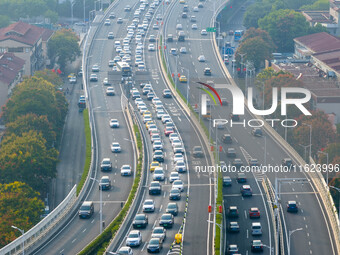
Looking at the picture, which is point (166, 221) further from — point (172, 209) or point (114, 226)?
point (114, 226)

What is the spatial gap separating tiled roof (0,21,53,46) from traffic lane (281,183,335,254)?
74.9 m

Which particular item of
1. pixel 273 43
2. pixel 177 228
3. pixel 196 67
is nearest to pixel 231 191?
pixel 177 228

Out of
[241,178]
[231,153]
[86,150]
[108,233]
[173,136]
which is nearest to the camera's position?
[108,233]

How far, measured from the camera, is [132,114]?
488ft

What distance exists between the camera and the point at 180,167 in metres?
121

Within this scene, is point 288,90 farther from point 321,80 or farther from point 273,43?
point 273,43

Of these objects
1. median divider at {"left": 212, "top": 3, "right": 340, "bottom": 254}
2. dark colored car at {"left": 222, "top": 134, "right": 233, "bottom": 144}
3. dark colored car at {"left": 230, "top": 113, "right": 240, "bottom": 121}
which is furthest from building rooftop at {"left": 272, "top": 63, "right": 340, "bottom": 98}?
dark colored car at {"left": 222, "top": 134, "right": 233, "bottom": 144}

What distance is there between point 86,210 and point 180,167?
16881mm

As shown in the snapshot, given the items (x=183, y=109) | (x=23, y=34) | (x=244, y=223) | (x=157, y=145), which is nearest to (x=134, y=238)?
(x=244, y=223)

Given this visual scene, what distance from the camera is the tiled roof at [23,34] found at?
178 meters

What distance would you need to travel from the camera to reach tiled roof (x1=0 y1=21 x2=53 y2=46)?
7028 inches

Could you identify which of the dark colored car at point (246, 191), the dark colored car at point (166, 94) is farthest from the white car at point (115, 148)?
the dark colored car at point (166, 94)

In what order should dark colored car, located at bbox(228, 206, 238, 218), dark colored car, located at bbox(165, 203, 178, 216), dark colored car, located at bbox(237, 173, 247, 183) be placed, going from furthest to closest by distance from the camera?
dark colored car, located at bbox(237, 173, 247, 183) < dark colored car, located at bbox(228, 206, 238, 218) < dark colored car, located at bbox(165, 203, 178, 216)

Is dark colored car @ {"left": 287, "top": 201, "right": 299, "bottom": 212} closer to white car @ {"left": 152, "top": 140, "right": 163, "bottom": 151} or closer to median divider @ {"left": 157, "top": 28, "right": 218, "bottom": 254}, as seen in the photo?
median divider @ {"left": 157, "top": 28, "right": 218, "bottom": 254}
